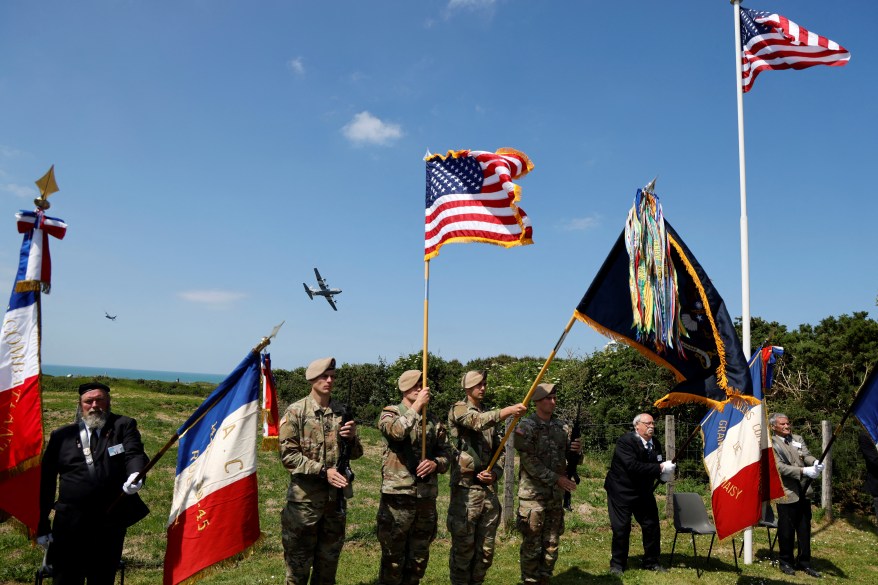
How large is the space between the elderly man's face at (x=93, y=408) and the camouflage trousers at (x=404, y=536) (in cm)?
268

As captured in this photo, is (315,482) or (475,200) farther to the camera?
(475,200)

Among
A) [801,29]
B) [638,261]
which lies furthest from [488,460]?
[801,29]

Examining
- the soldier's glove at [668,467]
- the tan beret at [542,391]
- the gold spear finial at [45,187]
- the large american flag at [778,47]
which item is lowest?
the soldier's glove at [668,467]

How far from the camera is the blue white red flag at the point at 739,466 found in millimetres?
6773

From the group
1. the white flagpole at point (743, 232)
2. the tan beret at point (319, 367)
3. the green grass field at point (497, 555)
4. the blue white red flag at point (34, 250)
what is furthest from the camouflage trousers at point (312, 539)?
the white flagpole at point (743, 232)

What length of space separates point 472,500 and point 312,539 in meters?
1.64

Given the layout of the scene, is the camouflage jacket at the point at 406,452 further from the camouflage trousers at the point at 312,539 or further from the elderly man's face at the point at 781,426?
the elderly man's face at the point at 781,426

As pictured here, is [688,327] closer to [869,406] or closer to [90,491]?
[869,406]

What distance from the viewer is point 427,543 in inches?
229

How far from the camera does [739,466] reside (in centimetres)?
700

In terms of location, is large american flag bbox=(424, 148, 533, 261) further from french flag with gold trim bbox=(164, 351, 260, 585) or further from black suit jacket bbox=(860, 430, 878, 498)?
black suit jacket bbox=(860, 430, 878, 498)

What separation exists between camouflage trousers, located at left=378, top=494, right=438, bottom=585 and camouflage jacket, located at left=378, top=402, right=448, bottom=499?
0.12 metres

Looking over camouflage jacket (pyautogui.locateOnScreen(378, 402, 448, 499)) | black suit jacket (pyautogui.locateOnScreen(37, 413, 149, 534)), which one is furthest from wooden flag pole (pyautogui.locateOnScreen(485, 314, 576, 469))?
black suit jacket (pyautogui.locateOnScreen(37, 413, 149, 534))

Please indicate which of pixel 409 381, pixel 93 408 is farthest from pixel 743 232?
pixel 93 408
